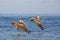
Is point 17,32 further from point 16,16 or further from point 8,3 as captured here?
point 8,3

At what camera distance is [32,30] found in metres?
1.46

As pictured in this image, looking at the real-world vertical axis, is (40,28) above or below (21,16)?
below

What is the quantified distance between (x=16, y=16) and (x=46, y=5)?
36 cm

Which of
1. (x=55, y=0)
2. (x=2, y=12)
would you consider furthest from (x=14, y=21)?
(x=55, y=0)

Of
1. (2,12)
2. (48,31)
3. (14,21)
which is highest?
(2,12)

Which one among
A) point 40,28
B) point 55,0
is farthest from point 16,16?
point 55,0

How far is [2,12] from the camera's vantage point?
1453mm

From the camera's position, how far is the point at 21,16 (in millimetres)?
1446

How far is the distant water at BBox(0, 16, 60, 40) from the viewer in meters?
1.43

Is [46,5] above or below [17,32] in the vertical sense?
above

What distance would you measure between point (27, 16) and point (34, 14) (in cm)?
8

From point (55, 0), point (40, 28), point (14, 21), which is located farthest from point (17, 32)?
point (55, 0)

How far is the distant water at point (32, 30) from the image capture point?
1.43 meters

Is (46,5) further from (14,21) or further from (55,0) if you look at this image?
(14,21)
